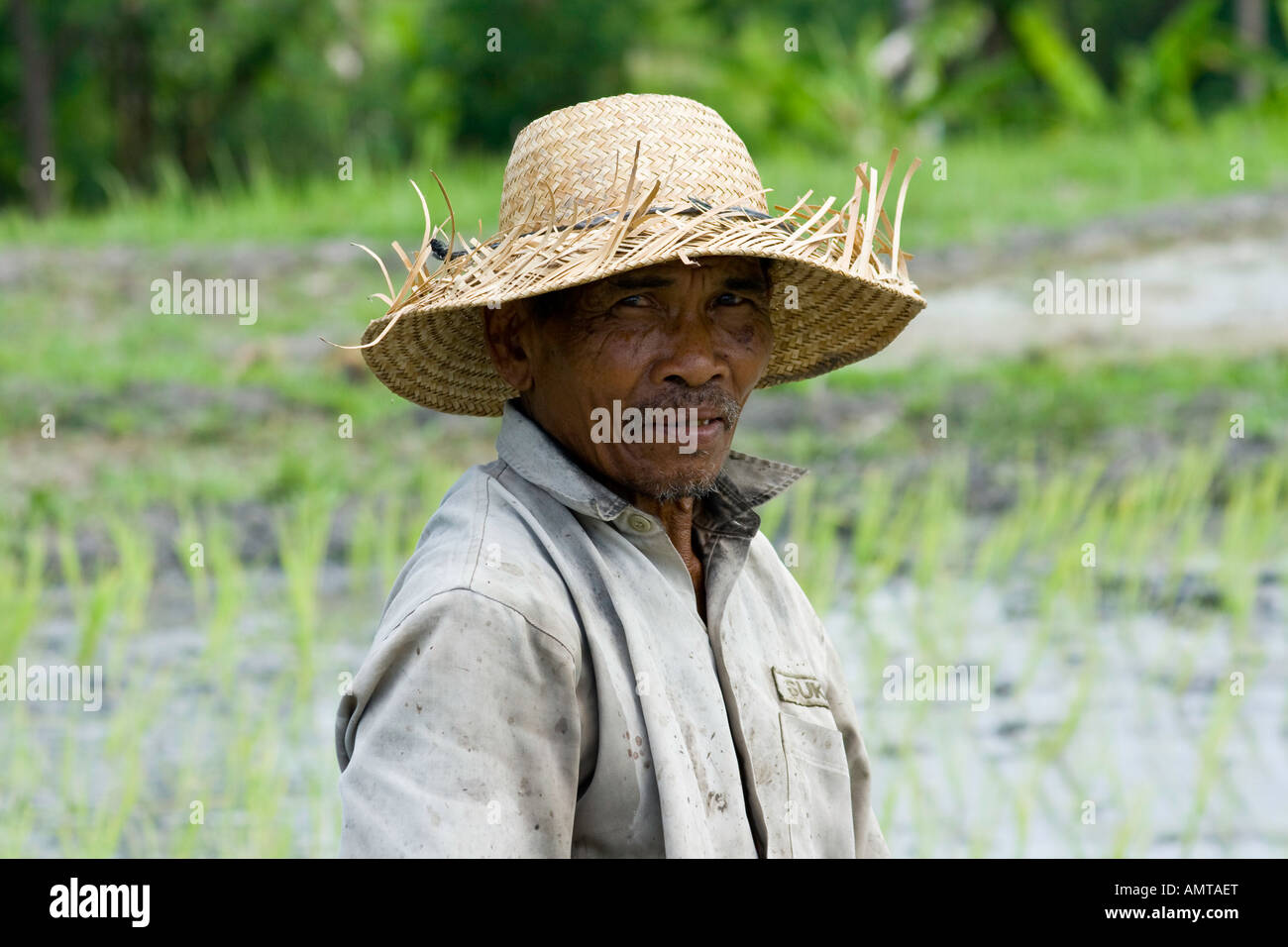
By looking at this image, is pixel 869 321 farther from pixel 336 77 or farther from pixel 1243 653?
pixel 336 77

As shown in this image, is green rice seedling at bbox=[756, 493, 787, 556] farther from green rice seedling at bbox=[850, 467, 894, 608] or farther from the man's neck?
the man's neck

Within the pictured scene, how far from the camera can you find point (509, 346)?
5.20ft

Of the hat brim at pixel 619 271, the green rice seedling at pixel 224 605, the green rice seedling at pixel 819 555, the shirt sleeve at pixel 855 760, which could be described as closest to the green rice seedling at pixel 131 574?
the green rice seedling at pixel 224 605

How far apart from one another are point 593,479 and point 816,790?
13.7 inches

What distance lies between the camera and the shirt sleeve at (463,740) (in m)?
1.25

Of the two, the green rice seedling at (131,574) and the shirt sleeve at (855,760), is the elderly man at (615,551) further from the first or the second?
the green rice seedling at (131,574)

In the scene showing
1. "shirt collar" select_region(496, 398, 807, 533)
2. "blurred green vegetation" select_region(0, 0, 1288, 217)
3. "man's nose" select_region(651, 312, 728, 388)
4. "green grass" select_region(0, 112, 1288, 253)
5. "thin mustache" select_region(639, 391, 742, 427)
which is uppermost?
"blurred green vegetation" select_region(0, 0, 1288, 217)

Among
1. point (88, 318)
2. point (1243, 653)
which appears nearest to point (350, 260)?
point (88, 318)

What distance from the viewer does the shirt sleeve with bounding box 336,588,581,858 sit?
1.25 metres

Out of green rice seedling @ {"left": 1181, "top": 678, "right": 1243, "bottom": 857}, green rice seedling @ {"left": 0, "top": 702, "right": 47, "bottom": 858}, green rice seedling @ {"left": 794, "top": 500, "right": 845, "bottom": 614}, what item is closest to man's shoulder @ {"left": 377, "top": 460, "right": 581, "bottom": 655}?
green rice seedling @ {"left": 0, "top": 702, "right": 47, "bottom": 858}

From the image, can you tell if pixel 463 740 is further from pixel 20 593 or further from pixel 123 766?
pixel 20 593

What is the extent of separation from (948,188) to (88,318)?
13.0 feet

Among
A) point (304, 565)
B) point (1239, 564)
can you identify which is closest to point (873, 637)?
point (1239, 564)

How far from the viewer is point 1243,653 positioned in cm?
427
